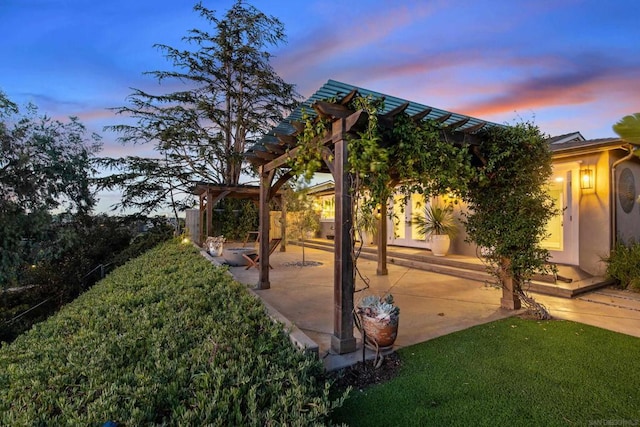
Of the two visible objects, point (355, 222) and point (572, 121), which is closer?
point (355, 222)

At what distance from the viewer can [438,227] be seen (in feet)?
27.4

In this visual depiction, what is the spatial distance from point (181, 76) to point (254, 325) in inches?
736

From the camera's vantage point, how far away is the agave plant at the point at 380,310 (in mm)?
3104

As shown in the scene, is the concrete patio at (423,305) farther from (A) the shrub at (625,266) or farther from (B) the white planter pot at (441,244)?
(B) the white planter pot at (441,244)

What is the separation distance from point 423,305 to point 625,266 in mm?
4022

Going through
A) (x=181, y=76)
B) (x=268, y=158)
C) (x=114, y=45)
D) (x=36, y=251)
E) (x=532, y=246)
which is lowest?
(x=36, y=251)

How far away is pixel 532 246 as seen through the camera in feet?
13.8

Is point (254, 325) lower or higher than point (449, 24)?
lower

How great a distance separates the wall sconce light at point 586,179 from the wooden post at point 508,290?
3.41m

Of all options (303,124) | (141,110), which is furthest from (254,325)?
(141,110)

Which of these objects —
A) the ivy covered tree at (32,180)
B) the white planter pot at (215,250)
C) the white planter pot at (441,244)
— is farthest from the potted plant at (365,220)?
the ivy covered tree at (32,180)

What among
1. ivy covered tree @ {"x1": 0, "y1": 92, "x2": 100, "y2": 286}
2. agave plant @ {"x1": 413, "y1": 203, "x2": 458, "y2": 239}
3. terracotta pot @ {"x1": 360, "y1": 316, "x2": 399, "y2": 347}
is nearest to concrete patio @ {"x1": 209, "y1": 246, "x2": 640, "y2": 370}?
terracotta pot @ {"x1": 360, "y1": 316, "x2": 399, "y2": 347}

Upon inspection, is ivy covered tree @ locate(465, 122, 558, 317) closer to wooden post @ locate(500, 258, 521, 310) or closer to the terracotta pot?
wooden post @ locate(500, 258, 521, 310)

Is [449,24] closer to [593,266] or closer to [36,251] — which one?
[593,266]
